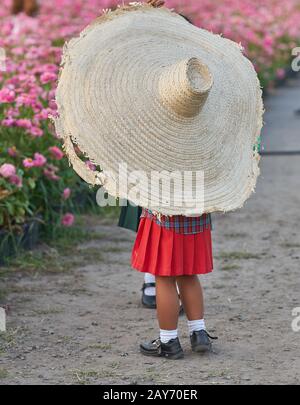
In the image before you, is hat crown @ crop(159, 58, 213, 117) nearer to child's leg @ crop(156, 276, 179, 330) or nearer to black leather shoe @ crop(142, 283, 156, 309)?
child's leg @ crop(156, 276, 179, 330)

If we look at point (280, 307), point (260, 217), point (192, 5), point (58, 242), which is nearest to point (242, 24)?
point (192, 5)

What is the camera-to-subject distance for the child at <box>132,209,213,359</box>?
4.35 meters

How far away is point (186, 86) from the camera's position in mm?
4035

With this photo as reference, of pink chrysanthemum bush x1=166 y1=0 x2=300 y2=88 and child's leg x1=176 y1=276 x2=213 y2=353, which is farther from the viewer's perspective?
pink chrysanthemum bush x1=166 y1=0 x2=300 y2=88

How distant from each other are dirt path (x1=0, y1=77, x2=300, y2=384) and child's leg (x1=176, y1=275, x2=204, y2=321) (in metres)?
0.19

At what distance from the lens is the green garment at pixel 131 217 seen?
523cm

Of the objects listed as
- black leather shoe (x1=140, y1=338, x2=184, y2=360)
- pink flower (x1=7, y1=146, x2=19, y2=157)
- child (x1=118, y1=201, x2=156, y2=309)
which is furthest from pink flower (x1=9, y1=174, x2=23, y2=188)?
black leather shoe (x1=140, y1=338, x2=184, y2=360)

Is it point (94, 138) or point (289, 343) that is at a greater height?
point (94, 138)

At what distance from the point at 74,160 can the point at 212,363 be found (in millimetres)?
1055

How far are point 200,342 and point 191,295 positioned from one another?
0.20m

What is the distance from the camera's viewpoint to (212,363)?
4.39m

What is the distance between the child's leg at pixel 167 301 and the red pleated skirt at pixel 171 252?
63 mm
